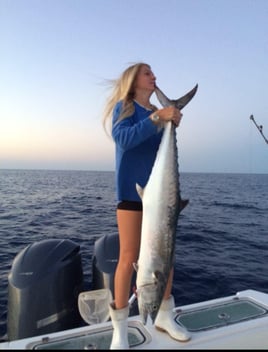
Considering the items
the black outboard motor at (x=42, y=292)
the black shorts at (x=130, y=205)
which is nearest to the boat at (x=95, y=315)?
the black outboard motor at (x=42, y=292)

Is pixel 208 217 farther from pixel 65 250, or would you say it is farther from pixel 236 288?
→ pixel 65 250

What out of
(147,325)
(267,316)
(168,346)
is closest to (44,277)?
(147,325)

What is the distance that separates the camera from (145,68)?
3031mm

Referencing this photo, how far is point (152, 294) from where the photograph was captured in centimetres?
257

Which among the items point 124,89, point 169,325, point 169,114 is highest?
point 124,89

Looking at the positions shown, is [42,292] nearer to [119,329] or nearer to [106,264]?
[106,264]

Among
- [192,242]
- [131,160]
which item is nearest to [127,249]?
[131,160]

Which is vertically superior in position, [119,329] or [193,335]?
[119,329]

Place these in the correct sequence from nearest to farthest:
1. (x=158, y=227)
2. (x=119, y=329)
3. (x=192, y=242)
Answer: (x=158, y=227) < (x=119, y=329) < (x=192, y=242)

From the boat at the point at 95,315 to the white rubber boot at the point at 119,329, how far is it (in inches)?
5.0

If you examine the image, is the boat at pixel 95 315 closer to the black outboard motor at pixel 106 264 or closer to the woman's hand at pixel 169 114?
Result: the black outboard motor at pixel 106 264

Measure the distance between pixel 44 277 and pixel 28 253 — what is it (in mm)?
393

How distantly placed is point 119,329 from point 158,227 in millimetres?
926

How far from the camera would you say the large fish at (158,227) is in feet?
8.32
